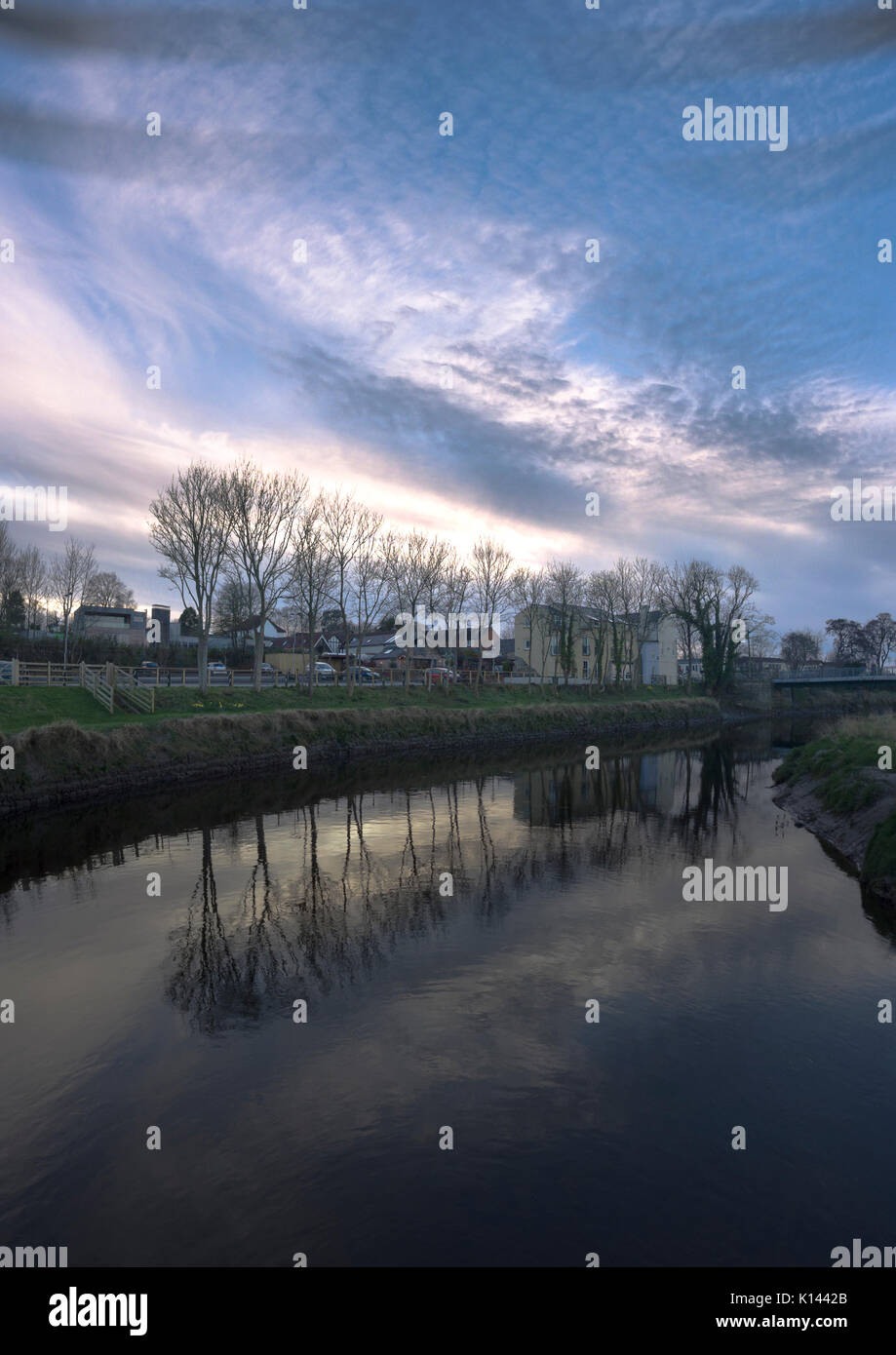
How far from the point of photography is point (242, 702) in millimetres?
46875

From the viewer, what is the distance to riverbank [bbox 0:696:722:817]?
28.8 meters

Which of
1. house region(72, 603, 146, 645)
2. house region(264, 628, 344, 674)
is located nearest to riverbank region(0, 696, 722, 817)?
house region(264, 628, 344, 674)

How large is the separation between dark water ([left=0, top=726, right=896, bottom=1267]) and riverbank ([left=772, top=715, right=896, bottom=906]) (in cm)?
117

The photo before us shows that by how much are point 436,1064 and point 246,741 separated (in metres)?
30.6

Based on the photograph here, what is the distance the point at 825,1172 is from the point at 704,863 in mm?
13993

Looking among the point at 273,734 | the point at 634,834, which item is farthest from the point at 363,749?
the point at 634,834

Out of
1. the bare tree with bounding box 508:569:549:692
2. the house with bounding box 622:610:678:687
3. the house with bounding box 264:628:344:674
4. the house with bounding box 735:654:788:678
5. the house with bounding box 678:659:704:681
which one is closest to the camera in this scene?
the bare tree with bounding box 508:569:549:692

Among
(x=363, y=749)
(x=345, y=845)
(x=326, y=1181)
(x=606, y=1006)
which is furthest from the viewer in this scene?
(x=363, y=749)

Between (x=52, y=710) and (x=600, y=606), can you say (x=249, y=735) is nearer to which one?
(x=52, y=710)

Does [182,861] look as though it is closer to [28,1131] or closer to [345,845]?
[345,845]

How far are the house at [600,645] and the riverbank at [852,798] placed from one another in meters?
44.8

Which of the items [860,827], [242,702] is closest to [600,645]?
[242,702]

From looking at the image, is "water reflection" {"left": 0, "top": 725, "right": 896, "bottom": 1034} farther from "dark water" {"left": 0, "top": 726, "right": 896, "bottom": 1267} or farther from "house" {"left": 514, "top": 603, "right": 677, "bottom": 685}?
"house" {"left": 514, "top": 603, "right": 677, "bottom": 685}

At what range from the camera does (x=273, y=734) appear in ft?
135
